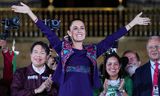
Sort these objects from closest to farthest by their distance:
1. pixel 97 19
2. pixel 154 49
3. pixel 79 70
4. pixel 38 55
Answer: pixel 79 70, pixel 38 55, pixel 154 49, pixel 97 19

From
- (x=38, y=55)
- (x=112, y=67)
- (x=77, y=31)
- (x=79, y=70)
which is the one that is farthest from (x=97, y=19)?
(x=79, y=70)

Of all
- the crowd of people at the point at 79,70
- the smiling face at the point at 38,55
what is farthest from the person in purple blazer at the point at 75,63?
the smiling face at the point at 38,55

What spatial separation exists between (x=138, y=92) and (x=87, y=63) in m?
1.26

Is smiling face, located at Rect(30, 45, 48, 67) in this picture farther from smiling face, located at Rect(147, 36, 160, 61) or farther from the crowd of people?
smiling face, located at Rect(147, 36, 160, 61)

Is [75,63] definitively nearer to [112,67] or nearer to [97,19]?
[112,67]

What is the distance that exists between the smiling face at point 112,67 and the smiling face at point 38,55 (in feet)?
2.80

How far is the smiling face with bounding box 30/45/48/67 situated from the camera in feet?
21.1

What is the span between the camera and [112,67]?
696cm

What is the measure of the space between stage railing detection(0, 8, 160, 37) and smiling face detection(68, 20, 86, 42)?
8.10 m

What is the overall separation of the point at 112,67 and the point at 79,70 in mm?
1120

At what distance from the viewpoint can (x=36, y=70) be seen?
651cm

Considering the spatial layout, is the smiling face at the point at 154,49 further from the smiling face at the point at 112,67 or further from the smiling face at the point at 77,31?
the smiling face at the point at 77,31

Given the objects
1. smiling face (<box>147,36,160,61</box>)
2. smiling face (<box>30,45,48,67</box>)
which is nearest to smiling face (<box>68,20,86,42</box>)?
smiling face (<box>30,45,48,67</box>)

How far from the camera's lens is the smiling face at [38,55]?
6426 millimetres
